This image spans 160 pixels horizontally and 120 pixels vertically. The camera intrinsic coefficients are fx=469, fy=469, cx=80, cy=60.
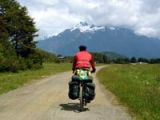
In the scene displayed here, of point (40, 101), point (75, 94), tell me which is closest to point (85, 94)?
point (75, 94)

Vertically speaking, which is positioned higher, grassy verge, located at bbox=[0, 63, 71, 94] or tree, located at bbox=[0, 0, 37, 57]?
tree, located at bbox=[0, 0, 37, 57]

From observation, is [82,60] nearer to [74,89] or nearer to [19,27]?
[74,89]

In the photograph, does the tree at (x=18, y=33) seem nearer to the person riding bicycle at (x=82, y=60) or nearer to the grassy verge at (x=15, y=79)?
the grassy verge at (x=15, y=79)

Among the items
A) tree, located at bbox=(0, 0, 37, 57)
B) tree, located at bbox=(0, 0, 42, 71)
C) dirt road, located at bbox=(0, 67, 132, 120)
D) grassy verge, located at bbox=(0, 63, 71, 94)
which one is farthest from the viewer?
tree, located at bbox=(0, 0, 37, 57)

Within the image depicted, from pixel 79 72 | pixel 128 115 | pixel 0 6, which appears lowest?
pixel 128 115

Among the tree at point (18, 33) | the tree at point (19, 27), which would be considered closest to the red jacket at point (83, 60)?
the tree at point (18, 33)

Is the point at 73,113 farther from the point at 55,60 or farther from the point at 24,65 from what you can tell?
the point at 55,60

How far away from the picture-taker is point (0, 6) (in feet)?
199

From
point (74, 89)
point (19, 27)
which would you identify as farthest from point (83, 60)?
point (19, 27)

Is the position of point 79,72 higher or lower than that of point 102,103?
higher

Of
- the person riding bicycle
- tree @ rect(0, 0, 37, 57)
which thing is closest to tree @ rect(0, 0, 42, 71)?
tree @ rect(0, 0, 37, 57)

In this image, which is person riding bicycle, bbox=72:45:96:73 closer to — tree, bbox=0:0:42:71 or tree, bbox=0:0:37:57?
tree, bbox=0:0:42:71

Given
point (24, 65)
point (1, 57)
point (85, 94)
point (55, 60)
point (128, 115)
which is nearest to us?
point (128, 115)

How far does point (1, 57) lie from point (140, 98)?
35272 mm
